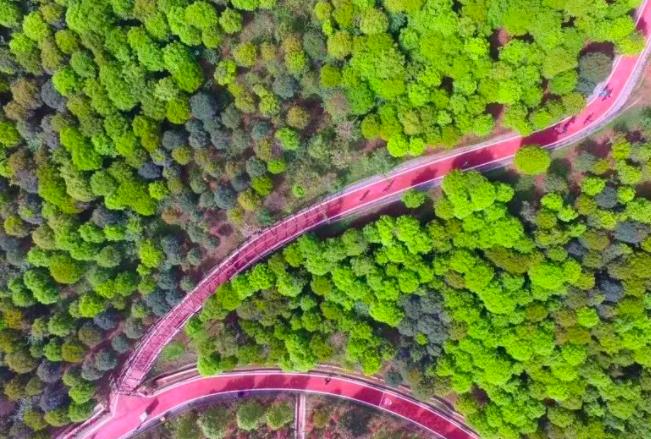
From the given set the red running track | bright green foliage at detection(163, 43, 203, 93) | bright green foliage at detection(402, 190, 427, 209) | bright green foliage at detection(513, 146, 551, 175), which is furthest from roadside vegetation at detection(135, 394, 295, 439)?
bright green foliage at detection(513, 146, 551, 175)

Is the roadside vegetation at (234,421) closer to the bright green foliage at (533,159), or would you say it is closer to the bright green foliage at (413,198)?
the bright green foliage at (413,198)

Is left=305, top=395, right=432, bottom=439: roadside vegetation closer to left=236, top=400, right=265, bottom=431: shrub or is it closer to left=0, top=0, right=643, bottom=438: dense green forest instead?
left=236, top=400, right=265, bottom=431: shrub

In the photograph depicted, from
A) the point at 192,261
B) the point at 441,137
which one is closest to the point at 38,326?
the point at 192,261

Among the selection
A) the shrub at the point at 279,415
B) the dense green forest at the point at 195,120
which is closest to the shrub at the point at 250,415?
the shrub at the point at 279,415

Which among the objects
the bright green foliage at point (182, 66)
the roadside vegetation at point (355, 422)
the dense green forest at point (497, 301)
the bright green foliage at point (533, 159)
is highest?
the bright green foliage at point (533, 159)

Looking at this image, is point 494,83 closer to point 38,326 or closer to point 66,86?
point 66,86

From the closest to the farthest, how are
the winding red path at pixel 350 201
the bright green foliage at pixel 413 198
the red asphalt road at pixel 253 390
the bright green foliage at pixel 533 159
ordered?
the bright green foliage at pixel 533 159 < the bright green foliage at pixel 413 198 < the winding red path at pixel 350 201 < the red asphalt road at pixel 253 390
